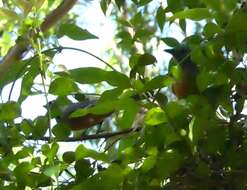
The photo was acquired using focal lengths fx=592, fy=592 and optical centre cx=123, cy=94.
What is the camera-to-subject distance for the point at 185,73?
73cm

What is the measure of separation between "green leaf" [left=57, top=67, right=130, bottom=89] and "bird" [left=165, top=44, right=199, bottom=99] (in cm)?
7

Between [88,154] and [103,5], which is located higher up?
[103,5]

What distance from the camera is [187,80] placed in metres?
0.74

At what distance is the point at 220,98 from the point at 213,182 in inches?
3.9

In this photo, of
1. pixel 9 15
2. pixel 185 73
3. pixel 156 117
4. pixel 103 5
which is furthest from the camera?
pixel 103 5

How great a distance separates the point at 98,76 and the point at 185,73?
0.36ft

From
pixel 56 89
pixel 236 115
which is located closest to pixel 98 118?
pixel 56 89

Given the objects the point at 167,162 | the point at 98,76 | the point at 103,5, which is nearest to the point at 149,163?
the point at 167,162

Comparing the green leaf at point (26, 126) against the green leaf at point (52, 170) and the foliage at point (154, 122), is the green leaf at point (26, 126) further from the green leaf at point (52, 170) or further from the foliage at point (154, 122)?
the green leaf at point (52, 170)

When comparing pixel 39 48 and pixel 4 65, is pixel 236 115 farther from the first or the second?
pixel 4 65

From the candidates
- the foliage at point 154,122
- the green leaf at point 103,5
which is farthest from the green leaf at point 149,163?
the green leaf at point 103,5

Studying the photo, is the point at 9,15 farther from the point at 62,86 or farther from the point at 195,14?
the point at 195,14

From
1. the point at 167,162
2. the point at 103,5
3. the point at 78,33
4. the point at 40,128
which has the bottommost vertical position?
the point at 167,162

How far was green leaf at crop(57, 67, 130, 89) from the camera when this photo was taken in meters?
0.69
